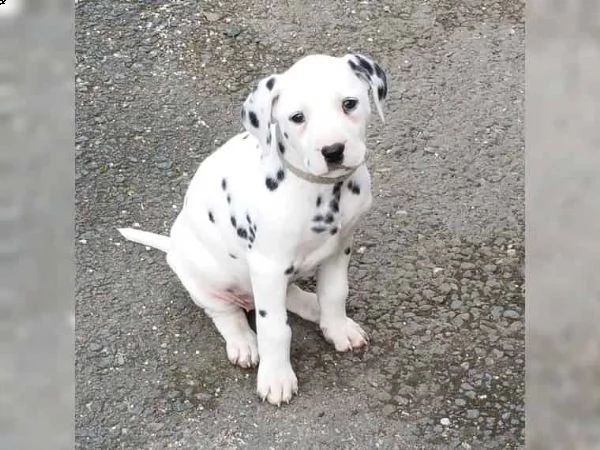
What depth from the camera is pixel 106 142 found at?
556cm

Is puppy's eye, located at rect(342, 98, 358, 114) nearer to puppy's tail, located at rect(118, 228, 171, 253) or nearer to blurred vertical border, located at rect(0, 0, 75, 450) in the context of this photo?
puppy's tail, located at rect(118, 228, 171, 253)

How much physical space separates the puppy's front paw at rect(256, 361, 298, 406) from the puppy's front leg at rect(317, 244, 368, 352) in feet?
0.98

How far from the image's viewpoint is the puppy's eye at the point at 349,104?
3241mm

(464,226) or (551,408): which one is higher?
(551,408)

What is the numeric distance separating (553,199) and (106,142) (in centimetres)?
439

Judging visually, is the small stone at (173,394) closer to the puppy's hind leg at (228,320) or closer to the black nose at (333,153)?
the puppy's hind leg at (228,320)

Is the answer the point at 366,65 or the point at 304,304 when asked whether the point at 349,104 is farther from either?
the point at 304,304

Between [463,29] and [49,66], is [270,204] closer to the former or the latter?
[49,66]

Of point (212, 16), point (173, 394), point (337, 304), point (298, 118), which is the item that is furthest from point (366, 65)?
point (212, 16)

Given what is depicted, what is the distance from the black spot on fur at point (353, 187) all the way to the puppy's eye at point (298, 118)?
1.44 feet

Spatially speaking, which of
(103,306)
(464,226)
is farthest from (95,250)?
(464,226)

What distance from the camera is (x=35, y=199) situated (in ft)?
4.76

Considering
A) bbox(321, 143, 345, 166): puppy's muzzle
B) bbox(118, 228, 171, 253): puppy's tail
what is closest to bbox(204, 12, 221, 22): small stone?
bbox(118, 228, 171, 253): puppy's tail

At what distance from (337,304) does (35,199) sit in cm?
276
